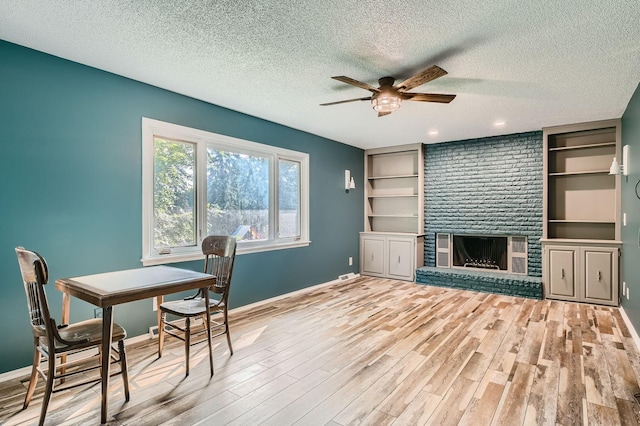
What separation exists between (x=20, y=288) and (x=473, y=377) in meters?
3.46

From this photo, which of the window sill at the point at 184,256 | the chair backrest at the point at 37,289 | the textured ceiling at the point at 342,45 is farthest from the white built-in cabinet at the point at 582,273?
the chair backrest at the point at 37,289

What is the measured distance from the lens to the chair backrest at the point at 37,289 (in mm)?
1780

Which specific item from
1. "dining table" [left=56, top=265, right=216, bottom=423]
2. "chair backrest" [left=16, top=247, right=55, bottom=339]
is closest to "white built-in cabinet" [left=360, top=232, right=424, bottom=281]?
"dining table" [left=56, top=265, right=216, bottom=423]

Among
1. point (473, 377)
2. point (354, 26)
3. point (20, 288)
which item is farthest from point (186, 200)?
point (473, 377)

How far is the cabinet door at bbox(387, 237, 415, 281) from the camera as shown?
19.5 feet

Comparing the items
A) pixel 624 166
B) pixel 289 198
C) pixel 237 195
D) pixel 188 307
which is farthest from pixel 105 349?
pixel 624 166

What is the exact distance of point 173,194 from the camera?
3.52 m

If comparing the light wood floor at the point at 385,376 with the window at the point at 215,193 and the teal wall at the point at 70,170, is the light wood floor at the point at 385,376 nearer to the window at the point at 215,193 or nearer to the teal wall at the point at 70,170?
the teal wall at the point at 70,170

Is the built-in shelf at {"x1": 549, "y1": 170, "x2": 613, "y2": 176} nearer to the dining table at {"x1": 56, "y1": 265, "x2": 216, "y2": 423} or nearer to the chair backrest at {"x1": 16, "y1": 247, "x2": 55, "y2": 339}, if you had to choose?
the dining table at {"x1": 56, "y1": 265, "x2": 216, "y2": 423}

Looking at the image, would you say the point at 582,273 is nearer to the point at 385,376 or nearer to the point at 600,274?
the point at 600,274

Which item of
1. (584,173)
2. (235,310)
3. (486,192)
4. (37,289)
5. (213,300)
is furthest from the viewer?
(486,192)

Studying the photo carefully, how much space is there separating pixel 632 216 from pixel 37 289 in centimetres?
509

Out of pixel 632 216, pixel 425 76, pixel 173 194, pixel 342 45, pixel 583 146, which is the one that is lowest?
pixel 632 216

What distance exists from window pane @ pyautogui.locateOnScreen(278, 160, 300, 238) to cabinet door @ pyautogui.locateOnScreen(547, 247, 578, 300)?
3.66 m
